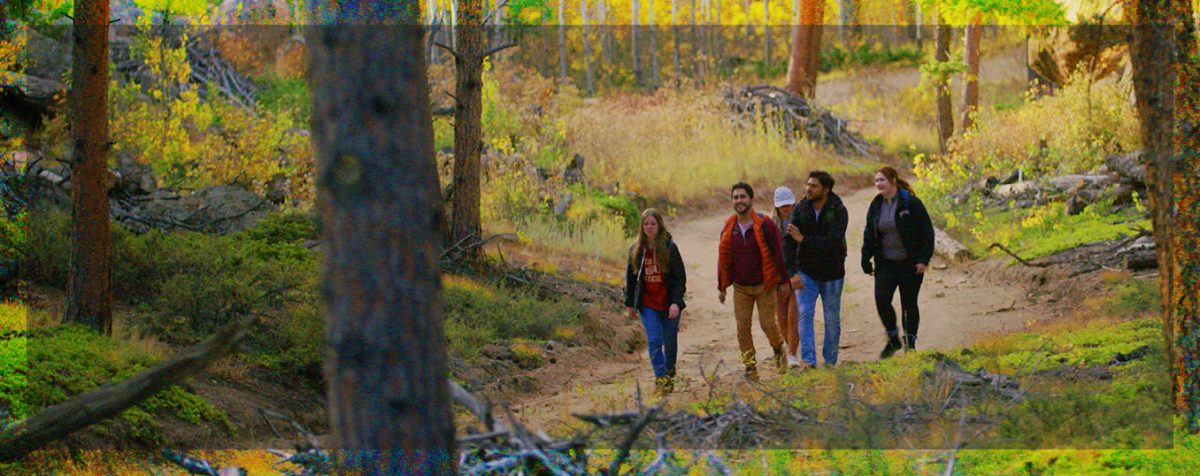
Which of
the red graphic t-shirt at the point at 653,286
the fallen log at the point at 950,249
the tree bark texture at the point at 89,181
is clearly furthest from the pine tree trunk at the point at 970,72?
the tree bark texture at the point at 89,181

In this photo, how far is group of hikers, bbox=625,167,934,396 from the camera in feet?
21.6

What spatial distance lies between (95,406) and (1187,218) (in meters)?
5.45

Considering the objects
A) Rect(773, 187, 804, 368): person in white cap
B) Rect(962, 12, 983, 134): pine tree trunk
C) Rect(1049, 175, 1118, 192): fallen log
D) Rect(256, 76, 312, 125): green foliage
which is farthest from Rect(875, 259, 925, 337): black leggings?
Rect(256, 76, 312, 125): green foliage

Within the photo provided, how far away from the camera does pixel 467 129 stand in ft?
32.7

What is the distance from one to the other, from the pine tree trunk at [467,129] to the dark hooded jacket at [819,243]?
423 cm

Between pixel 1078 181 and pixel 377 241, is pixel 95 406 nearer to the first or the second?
pixel 377 241

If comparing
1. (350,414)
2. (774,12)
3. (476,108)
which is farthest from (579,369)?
(774,12)

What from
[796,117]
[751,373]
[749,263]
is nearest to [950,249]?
[749,263]

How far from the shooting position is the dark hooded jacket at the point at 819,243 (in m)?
6.79

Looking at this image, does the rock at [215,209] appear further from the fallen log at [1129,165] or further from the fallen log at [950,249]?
the fallen log at [1129,165]

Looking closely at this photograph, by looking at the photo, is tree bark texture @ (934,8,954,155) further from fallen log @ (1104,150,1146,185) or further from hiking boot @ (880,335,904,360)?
hiking boot @ (880,335,904,360)

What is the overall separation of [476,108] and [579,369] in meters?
3.68

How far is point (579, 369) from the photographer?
26.7 feet

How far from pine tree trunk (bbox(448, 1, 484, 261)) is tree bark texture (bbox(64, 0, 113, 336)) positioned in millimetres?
4245
